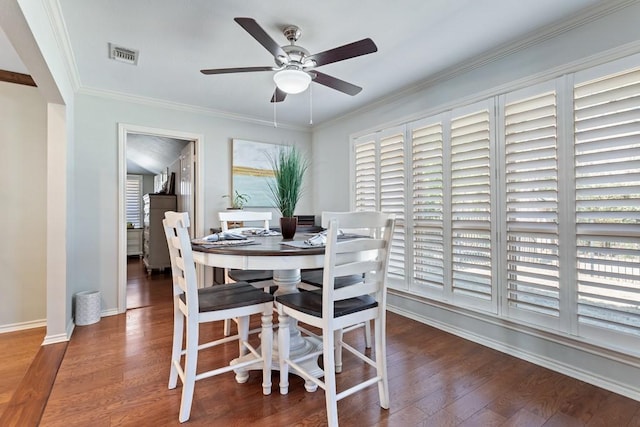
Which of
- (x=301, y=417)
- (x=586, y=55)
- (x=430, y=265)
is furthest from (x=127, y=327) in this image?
(x=586, y=55)

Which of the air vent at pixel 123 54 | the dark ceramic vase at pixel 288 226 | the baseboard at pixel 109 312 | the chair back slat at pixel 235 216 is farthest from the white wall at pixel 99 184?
the dark ceramic vase at pixel 288 226

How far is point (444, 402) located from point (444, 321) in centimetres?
117

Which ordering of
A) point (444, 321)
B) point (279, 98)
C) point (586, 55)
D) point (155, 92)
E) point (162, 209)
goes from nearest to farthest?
point (586, 55)
point (279, 98)
point (444, 321)
point (155, 92)
point (162, 209)

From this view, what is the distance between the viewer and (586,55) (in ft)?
6.43

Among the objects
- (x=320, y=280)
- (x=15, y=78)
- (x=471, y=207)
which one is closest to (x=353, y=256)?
(x=320, y=280)

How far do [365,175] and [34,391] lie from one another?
3.31 meters

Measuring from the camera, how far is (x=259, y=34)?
66.0 inches

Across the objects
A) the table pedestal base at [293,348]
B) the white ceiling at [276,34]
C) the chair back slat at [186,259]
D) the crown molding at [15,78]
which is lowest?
the table pedestal base at [293,348]

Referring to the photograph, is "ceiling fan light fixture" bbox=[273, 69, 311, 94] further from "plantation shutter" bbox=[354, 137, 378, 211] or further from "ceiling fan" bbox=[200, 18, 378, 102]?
"plantation shutter" bbox=[354, 137, 378, 211]

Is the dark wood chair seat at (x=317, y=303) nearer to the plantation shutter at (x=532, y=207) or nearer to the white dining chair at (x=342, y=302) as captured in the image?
the white dining chair at (x=342, y=302)

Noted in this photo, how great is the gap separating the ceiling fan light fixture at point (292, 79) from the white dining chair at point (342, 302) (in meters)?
0.97

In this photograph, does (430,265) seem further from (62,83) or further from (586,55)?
(62,83)

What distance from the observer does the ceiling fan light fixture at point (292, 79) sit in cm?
195

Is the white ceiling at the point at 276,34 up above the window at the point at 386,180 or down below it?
above
